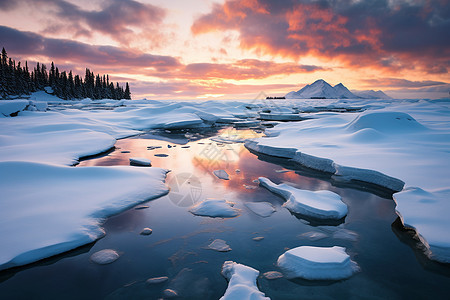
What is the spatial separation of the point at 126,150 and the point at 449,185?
9956 mm

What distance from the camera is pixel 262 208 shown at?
4.42 metres

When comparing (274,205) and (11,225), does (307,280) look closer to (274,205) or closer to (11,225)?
(274,205)

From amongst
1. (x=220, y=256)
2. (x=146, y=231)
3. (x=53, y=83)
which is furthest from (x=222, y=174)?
(x=53, y=83)

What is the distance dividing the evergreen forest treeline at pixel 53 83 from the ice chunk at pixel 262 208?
50648 millimetres

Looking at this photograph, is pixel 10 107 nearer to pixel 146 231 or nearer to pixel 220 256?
pixel 146 231

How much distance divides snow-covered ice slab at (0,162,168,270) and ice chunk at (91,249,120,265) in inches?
12.7

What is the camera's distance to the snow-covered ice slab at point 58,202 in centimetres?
290

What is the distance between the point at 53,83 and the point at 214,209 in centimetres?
6925

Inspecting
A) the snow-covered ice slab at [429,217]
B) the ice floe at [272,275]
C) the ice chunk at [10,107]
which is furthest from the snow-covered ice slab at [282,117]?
the ice chunk at [10,107]

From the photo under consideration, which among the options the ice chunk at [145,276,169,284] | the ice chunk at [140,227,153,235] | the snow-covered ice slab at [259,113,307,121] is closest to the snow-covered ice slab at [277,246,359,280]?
the ice chunk at [145,276,169,284]

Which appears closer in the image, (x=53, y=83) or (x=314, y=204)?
(x=314, y=204)

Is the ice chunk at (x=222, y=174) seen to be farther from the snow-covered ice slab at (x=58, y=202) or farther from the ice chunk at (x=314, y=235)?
the ice chunk at (x=314, y=235)

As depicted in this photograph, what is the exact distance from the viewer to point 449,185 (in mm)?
4203

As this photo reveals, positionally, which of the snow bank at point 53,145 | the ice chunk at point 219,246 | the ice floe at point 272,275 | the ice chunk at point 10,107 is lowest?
the ice chunk at point 219,246
